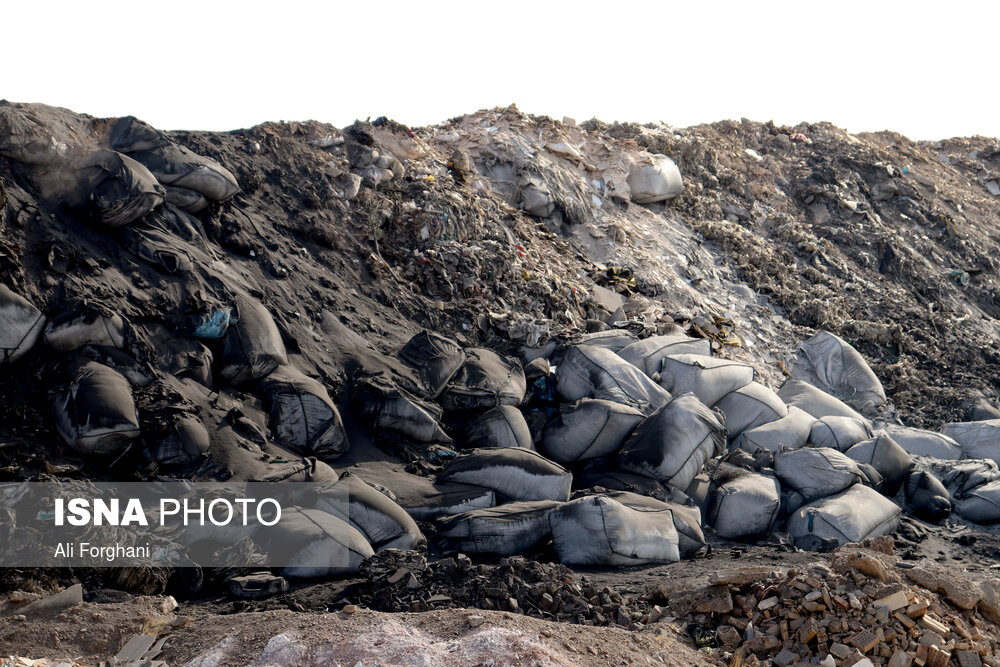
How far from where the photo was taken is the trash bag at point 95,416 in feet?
16.9

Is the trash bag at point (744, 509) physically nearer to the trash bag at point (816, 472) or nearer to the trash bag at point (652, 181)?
the trash bag at point (816, 472)

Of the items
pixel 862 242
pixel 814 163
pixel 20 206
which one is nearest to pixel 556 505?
pixel 20 206

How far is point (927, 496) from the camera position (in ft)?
22.7

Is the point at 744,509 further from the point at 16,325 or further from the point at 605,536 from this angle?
the point at 16,325

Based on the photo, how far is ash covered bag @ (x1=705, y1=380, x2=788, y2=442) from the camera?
7504 millimetres

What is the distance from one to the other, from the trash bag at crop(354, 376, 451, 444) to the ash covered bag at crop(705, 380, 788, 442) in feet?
8.80

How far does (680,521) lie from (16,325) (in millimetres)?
4473

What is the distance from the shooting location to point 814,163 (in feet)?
50.2

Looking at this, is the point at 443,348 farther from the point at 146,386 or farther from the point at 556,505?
the point at 146,386

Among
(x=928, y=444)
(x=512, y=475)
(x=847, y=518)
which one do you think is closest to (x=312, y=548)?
(x=512, y=475)

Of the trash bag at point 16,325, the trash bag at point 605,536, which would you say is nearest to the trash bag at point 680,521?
the trash bag at point 605,536

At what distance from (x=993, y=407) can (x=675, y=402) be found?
200 inches

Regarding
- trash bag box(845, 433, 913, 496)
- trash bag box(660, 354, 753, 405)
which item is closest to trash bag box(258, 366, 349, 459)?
trash bag box(660, 354, 753, 405)

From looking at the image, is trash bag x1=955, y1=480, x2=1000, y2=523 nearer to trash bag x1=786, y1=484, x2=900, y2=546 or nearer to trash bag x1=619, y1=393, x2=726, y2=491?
trash bag x1=786, y1=484, x2=900, y2=546
